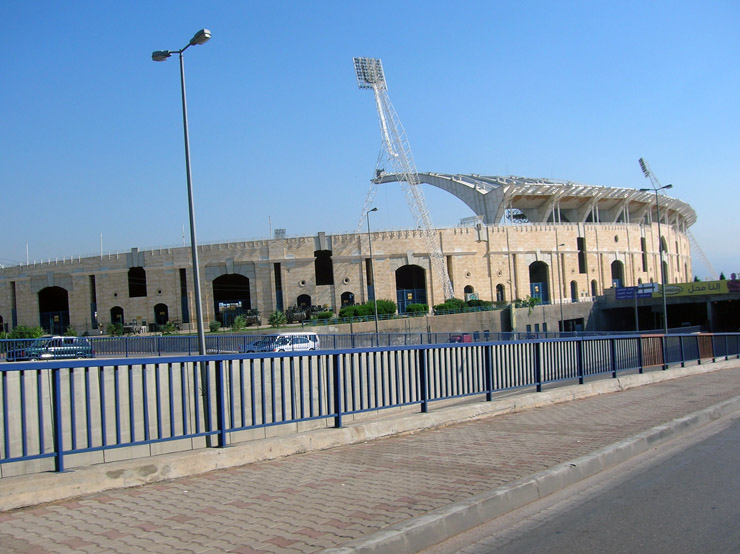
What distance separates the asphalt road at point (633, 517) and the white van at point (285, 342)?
20528 millimetres

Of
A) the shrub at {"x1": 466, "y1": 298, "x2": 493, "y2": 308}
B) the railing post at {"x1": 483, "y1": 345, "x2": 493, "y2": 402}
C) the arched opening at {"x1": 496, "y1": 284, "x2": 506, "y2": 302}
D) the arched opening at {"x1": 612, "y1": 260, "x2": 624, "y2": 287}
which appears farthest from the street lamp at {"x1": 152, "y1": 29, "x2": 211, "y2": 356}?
the arched opening at {"x1": 612, "y1": 260, "x2": 624, "y2": 287}

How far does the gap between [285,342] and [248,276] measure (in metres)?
44.3

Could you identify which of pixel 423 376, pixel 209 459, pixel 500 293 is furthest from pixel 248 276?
pixel 209 459

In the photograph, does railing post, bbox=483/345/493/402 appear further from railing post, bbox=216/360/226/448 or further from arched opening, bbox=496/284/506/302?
arched opening, bbox=496/284/506/302

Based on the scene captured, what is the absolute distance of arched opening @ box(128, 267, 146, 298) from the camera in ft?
240

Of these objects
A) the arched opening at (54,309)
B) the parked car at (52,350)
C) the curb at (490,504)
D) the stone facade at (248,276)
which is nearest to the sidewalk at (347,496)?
the curb at (490,504)

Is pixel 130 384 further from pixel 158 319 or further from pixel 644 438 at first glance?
pixel 158 319

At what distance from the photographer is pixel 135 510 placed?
5.80 m

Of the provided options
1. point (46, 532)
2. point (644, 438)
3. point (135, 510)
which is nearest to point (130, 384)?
point (135, 510)

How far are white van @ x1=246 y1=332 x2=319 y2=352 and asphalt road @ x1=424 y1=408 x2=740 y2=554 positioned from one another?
20528 millimetres

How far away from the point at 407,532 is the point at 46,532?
2802mm

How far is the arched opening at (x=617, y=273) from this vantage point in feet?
301

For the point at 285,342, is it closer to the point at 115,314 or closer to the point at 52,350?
the point at 52,350

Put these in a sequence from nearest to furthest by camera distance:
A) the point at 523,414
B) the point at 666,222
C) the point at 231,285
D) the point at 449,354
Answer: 1. the point at 449,354
2. the point at 523,414
3. the point at 231,285
4. the point at 666,222
